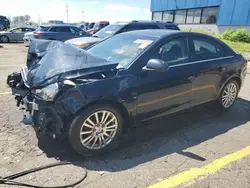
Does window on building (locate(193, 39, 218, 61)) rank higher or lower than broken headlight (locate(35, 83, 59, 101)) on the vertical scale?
higher

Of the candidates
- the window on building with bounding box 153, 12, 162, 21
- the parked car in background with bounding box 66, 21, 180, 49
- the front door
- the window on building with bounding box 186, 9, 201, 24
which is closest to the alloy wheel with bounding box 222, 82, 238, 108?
the front door

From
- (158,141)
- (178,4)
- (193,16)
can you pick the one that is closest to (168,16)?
(178,4)

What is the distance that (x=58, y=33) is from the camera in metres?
15.7

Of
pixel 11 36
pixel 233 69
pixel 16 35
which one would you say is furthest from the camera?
pixel 16 35

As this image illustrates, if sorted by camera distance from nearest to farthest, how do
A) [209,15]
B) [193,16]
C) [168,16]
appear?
[209,15], [193,16], [168,16]

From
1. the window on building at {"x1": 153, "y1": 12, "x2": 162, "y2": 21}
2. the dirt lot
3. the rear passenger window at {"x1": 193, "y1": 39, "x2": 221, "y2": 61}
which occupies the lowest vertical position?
the dirt lot

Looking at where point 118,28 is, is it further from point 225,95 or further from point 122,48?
point 122,48

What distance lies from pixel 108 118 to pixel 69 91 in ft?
2.12

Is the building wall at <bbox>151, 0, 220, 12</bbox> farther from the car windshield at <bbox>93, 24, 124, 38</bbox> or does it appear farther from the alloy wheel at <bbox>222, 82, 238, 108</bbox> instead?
the alloy wheel at <bbox>222, 82, 238, 108</bbox>

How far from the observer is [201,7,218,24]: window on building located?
25062 millimetres

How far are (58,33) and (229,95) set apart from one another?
1311 centimetres

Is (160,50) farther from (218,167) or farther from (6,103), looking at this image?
(6,103)

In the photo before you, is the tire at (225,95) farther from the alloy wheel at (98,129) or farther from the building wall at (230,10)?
the building wall at (230,10)

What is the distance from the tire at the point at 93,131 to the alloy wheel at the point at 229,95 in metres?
2.43
